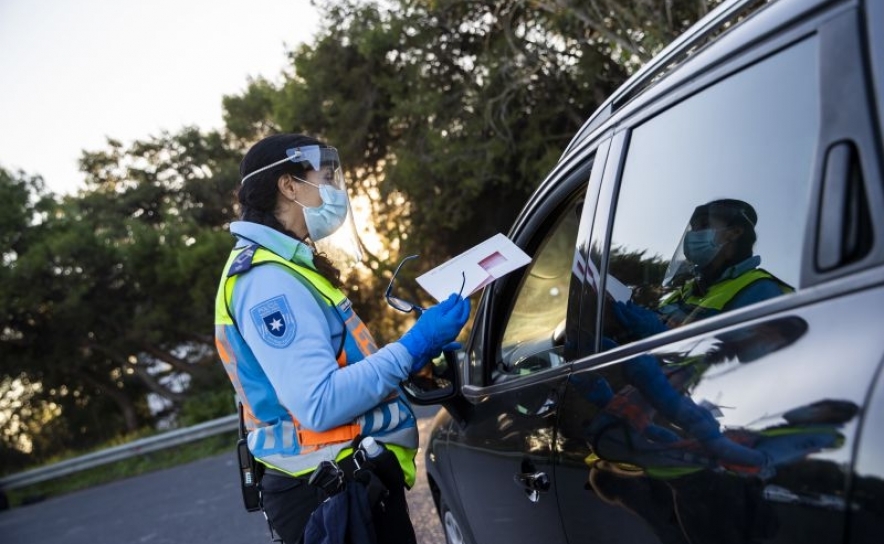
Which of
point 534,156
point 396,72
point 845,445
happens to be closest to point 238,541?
point 845,445

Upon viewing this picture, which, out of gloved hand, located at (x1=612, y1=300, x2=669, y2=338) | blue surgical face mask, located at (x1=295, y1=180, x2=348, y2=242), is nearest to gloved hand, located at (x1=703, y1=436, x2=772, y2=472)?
gloved hand, located at (x1=612, y1=300, x2=669, y2=338)

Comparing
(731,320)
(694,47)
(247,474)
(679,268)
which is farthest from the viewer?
(247,474)

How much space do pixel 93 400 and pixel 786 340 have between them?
3523 cm

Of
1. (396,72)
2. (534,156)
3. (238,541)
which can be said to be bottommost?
(238,541)

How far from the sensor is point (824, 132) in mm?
1369

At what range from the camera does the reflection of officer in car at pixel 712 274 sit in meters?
1.59

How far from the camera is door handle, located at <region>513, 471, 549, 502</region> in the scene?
2.25m

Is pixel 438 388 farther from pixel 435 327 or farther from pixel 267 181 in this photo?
pixel 267 181

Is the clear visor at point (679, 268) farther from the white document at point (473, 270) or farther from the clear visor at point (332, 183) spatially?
the clear visor at point (332, 183)

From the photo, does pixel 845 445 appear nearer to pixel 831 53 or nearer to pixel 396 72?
pixel 831 53

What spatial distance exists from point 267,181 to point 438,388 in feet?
2.96

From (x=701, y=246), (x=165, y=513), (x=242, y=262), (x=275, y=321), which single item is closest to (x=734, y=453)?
(x=701, y=246)

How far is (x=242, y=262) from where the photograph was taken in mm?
2328

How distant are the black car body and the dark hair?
77cm
